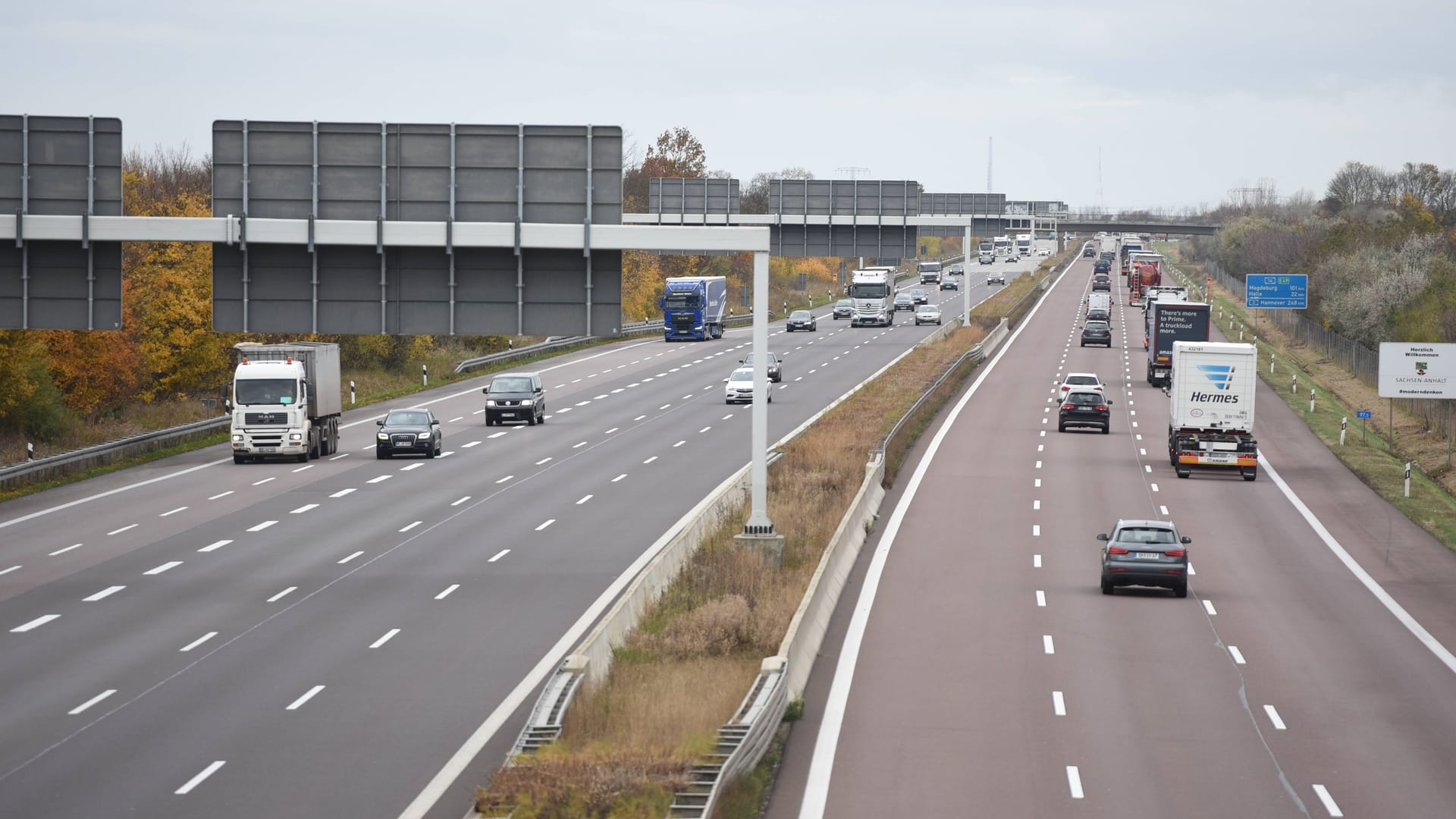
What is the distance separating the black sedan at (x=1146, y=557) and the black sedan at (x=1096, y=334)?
204ft

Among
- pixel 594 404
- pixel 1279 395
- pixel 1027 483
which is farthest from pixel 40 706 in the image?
pixel 1279 395

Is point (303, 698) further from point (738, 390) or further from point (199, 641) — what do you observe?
point (738, 390)

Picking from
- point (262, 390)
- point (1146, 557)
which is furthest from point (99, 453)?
point (1146, 557)

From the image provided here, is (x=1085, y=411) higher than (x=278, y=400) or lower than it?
lower

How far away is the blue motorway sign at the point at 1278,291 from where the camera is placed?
299 ft

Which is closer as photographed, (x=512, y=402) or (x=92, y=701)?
(x=92, y=701)

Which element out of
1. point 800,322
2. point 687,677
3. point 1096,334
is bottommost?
point 687,677

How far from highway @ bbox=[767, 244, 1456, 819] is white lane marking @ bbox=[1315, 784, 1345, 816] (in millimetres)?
45

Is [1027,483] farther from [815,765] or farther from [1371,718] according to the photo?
[815,765]

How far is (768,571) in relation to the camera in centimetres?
2766

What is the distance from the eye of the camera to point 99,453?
45.7m

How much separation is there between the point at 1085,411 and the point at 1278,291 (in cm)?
4254

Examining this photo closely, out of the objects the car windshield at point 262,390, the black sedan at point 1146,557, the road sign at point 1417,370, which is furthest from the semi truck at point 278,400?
the road sign at point 1417,370

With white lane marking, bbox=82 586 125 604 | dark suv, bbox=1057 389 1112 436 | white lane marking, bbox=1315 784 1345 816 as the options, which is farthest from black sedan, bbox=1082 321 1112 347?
white lane marking, bbox=1315 784 1345 816
